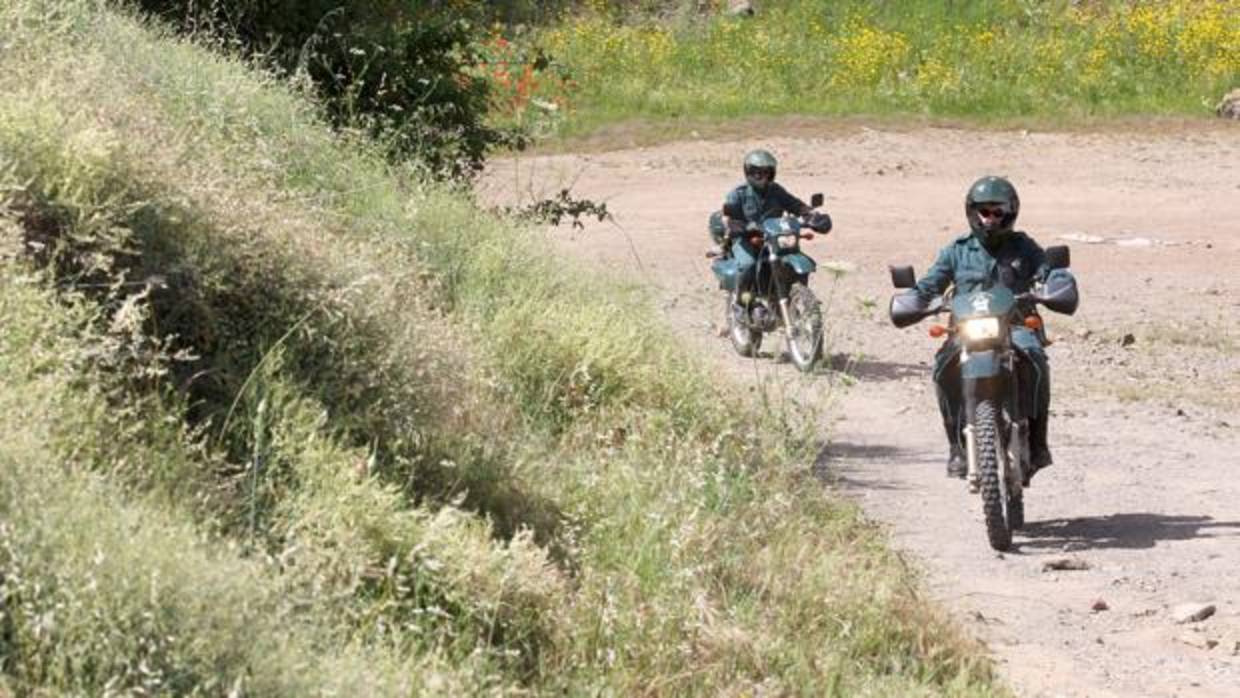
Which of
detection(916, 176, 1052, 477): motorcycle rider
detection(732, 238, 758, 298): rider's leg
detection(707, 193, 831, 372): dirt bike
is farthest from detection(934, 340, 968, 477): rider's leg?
detection(732, 238, 758, 298): rider's leg

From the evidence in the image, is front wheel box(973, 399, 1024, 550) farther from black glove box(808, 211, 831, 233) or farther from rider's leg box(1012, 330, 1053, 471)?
black glove box(808, 211, 831, 233)

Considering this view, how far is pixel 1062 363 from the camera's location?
55.4 ft

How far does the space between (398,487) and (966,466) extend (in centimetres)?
442

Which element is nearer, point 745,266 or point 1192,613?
point 1192,613

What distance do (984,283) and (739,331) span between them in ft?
19.3

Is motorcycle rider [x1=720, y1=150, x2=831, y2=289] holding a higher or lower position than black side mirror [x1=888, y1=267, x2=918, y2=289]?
lower

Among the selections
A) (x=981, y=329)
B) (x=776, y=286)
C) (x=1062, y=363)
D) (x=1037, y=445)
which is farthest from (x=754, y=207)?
(x=981, y=329)

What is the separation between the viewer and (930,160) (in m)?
29.6

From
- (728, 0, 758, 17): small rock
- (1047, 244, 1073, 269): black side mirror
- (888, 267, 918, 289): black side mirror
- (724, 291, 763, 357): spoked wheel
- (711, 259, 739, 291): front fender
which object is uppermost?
(1047, 244, 1073, 269): black side mirror

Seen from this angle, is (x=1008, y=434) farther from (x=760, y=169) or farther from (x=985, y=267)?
(x=760, y=169)

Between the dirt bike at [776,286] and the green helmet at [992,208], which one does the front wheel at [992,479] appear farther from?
the dirt bike at [776,286]

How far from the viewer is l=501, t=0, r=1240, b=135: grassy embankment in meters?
32.1

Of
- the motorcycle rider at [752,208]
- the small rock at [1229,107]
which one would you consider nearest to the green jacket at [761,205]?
the motorcycle rider at [752,208]

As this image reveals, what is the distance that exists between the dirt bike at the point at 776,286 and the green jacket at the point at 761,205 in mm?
132
